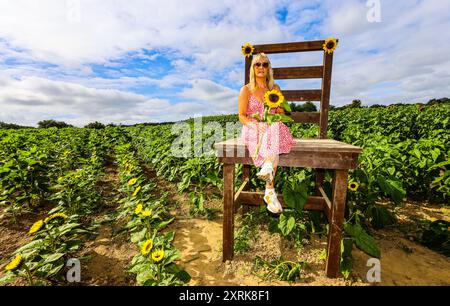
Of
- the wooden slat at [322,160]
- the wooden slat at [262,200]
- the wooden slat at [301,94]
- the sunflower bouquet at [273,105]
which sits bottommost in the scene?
the wooden slat at [262,200]

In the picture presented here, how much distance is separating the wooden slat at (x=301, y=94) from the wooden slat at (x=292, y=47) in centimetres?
53

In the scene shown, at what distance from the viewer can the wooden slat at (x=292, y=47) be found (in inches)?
118

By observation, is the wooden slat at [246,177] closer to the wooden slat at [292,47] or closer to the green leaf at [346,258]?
→ the green leaf at [346,258]

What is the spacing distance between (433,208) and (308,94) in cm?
263

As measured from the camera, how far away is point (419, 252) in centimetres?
254

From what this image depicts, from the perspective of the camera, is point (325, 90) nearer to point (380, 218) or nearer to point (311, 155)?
point (311, 155)

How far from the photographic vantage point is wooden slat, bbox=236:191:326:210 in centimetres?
228

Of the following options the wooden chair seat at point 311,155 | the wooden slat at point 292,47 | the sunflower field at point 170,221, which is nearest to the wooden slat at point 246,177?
the sunflower field at point 170,221

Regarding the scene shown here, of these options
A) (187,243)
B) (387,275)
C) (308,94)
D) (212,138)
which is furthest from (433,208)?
(212,138)

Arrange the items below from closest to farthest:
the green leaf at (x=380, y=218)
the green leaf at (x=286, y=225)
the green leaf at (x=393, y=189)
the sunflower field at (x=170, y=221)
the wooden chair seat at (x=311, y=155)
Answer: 1. the wooden chair seat at (x=311, y=155)
2. the sunflower field at (x=170, y=221)
3. the green leaf at (x=286, y=225)
4. the green leaf at (x=393, y=189)
5. the green leaf at (x=380, y=218)

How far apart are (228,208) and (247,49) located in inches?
81.7

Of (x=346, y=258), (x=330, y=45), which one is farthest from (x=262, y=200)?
(x=330, y=45)

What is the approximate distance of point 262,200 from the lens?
2359mm
